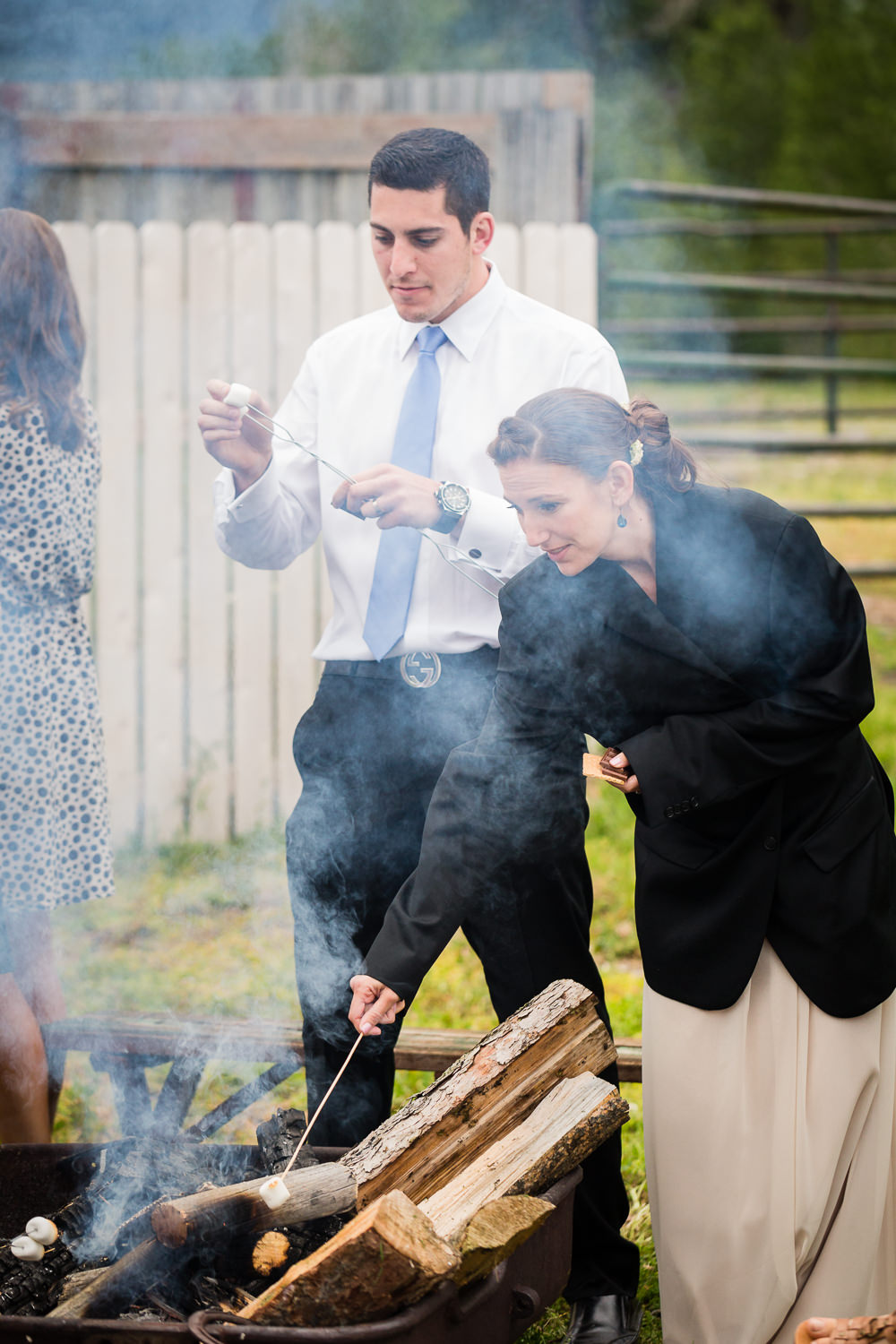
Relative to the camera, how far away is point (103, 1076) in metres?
3.91

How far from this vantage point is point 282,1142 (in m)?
2.46

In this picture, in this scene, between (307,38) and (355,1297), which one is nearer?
(355,1297)

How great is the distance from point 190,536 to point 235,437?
2.84 m

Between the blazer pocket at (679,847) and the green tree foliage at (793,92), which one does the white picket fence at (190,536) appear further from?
the green tree foliage at (793,92)

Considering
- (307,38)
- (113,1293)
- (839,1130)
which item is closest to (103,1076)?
(113,1293)

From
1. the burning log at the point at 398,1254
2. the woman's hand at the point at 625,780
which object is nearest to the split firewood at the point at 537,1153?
the burning log at the point at 398,1254

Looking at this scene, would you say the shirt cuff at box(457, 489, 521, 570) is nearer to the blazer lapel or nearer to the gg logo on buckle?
the gg logo on buckle

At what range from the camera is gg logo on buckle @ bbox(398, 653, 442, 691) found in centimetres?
281

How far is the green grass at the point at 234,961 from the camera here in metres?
3.71

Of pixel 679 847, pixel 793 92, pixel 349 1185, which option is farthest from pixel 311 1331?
pixel 793 92

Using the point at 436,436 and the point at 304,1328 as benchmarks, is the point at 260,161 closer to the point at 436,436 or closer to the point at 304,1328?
the point at 436,436

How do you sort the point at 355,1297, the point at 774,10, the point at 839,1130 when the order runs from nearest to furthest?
the point at 355,1297
the point at 839,1130
the point at 774,10

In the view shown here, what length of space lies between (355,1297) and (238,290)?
4485mm

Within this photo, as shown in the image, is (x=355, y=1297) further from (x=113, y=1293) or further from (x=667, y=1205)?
(x=667, y=1205)
